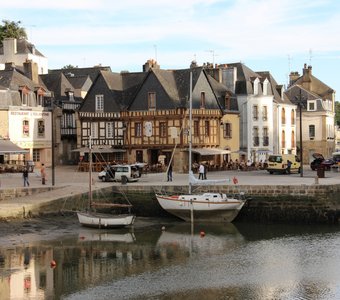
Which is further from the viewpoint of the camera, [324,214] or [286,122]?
[286,122]

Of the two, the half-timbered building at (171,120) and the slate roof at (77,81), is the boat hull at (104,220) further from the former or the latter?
the slate roof at (77,81)

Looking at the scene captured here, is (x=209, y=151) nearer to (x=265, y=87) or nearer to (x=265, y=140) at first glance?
(x=265, y=140)

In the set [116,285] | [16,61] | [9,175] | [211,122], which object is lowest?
[116,285]

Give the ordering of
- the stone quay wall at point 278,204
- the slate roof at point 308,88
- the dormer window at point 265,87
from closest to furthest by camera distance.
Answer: the stone quay wall at point 278,204 → the dormer window at point 265,87 → the slate roof at point 308,88

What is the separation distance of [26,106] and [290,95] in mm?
31958

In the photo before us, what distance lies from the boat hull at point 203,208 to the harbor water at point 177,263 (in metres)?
1.02

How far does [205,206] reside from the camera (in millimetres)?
36844

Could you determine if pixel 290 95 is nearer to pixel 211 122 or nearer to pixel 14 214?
pixel 211 122

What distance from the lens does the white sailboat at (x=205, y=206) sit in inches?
1444

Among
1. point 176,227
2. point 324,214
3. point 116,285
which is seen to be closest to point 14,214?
point 176,227

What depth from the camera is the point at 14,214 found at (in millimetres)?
34969

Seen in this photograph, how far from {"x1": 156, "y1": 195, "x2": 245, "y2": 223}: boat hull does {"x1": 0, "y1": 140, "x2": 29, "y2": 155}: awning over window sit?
15877mm

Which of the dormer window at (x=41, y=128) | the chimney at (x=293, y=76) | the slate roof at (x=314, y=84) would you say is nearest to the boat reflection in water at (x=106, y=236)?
the dormer window at (x=41, y=128)

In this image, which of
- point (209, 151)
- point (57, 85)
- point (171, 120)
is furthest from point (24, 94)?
point (209, 151)
